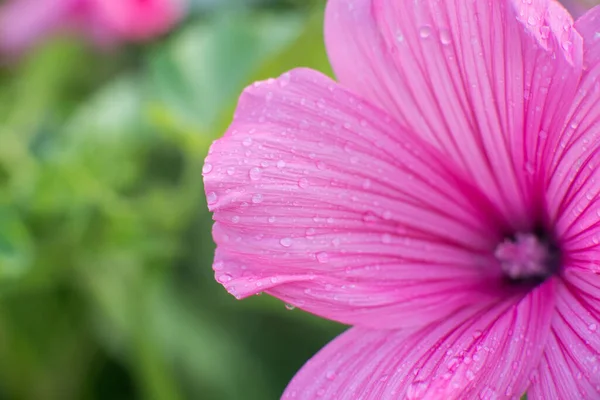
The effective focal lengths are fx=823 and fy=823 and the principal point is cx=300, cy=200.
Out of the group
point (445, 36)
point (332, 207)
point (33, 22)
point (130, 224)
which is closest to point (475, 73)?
point (445, 36)

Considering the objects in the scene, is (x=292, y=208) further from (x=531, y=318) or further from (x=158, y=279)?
(x=158, y=279)

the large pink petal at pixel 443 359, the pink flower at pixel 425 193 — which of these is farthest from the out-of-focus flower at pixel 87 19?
the large pink petal at pixel 443 359

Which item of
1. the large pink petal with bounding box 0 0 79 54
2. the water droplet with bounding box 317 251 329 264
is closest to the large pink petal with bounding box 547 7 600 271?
the water droplet with bounding box 317 251 329 264

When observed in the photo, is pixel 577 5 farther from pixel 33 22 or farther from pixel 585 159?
pixel 33 22

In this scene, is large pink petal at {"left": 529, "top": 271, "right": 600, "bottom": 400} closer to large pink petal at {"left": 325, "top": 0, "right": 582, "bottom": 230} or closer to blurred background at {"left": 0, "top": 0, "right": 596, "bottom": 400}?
large pink petal at {"left": 325, "top": 0, "right": 582, "bottom": 230}

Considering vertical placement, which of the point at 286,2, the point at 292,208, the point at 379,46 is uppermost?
the point at 286,2

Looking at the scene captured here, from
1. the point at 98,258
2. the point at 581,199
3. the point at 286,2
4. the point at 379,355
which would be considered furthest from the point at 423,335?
the point at 286,2
